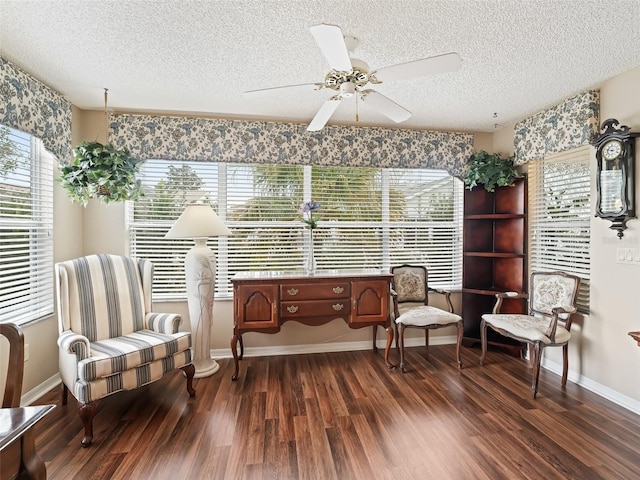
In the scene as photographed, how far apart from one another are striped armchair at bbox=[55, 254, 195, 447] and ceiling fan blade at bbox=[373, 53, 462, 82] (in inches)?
95.1

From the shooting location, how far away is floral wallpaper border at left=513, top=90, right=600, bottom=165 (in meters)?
2.79

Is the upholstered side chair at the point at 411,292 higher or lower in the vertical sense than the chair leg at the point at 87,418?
higher

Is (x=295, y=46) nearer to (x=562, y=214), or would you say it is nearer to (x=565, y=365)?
(x=562, y=214)

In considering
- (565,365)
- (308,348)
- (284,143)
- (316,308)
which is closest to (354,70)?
(284,143)

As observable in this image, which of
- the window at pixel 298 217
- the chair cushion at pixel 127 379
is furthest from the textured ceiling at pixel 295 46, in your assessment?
the chair cushion at pixel 127 379

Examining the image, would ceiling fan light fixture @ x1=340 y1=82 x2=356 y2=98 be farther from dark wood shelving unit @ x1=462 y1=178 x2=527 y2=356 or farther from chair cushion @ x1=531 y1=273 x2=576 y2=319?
chair cushion @ x1=531 y1=273 x2=576 y2=319

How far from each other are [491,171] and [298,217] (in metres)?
2.14

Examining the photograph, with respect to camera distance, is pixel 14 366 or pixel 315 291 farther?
pixel 315 291

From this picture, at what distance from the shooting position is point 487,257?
3.88 m

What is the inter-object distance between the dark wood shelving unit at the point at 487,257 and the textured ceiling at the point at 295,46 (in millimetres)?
1103

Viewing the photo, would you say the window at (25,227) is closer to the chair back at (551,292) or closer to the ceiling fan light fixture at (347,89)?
the ceiling fan light fixture at (347,89)

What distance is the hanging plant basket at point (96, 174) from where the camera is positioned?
2.65m

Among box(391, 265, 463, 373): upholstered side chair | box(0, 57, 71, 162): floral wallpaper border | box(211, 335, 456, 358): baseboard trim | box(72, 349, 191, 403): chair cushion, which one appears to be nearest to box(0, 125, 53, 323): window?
box(0, 57, 71, 162): floral wallpaper border

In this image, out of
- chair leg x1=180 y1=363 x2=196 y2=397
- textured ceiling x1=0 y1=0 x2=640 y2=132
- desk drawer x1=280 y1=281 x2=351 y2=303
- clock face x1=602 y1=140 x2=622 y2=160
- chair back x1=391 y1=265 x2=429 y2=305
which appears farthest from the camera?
chair back x1=391 y1=265 x2=429 y2=305
